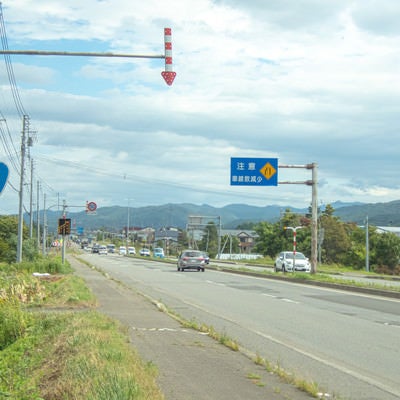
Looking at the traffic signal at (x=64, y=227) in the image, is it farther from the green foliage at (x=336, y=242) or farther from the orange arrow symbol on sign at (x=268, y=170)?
the green foliage at (x=336, y=242)

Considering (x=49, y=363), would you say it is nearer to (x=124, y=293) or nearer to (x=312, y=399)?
(x=312, y=399)

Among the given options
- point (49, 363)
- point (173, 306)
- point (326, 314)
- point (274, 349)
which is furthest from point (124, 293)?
point (49, 363)

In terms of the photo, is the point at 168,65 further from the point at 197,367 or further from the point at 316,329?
the point at 316,329

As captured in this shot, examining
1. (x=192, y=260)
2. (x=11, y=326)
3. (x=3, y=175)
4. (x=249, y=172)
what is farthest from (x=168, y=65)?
(x=192, y=260)

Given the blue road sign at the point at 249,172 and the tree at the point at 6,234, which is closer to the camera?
the blue road sign at the point at 249,172

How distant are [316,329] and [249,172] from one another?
2266 cm

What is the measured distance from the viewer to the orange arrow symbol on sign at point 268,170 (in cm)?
3650

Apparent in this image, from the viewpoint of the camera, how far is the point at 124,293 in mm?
22078

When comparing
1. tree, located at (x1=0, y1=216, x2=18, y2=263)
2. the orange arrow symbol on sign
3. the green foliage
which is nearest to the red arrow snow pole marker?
the orange arrow symbol on sign

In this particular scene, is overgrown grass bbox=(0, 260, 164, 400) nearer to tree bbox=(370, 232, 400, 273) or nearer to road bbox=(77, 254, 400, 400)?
road bbox=(77, 254, 400, 400)

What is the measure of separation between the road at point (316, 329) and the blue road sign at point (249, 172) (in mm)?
10796

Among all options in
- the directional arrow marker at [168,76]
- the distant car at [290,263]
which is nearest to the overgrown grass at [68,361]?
the directional arrow marker at [168,76]

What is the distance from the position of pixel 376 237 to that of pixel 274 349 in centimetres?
5963

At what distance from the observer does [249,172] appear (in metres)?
37.0
